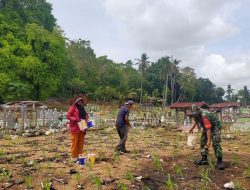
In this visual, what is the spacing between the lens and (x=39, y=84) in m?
34.7

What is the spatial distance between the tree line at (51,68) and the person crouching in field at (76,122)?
73.5 ft

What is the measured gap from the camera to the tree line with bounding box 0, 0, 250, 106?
32625mm

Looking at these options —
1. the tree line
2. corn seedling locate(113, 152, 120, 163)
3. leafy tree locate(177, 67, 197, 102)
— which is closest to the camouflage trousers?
corn seedling locate(113, 152, 120, 163)

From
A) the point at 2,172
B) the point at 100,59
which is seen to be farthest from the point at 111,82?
the point at 2,172

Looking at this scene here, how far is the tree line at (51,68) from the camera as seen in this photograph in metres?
32.6

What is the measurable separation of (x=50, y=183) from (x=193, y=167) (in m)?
3.81

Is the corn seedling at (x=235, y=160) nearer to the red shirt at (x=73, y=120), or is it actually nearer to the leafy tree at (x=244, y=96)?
the red shirt at (x=73, y=120)

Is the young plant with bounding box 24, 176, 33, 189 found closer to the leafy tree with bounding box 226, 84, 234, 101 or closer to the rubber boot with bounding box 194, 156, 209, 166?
the rubber boot with bounding box 194, 156, 209, 166

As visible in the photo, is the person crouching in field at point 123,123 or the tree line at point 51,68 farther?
the tree line at point 51,68

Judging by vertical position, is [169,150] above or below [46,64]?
below

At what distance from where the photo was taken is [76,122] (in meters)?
8.94

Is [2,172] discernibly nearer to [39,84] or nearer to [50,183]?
[50,183]

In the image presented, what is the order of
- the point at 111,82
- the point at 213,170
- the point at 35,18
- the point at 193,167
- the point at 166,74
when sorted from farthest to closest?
the point at 166,74
the point at 111,82
the point at 35,18
the point at 193,167
the point at 213,170

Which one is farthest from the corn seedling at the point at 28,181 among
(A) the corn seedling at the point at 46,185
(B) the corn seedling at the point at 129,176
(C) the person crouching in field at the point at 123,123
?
(C) the person crouching in field at the point at 123,123
